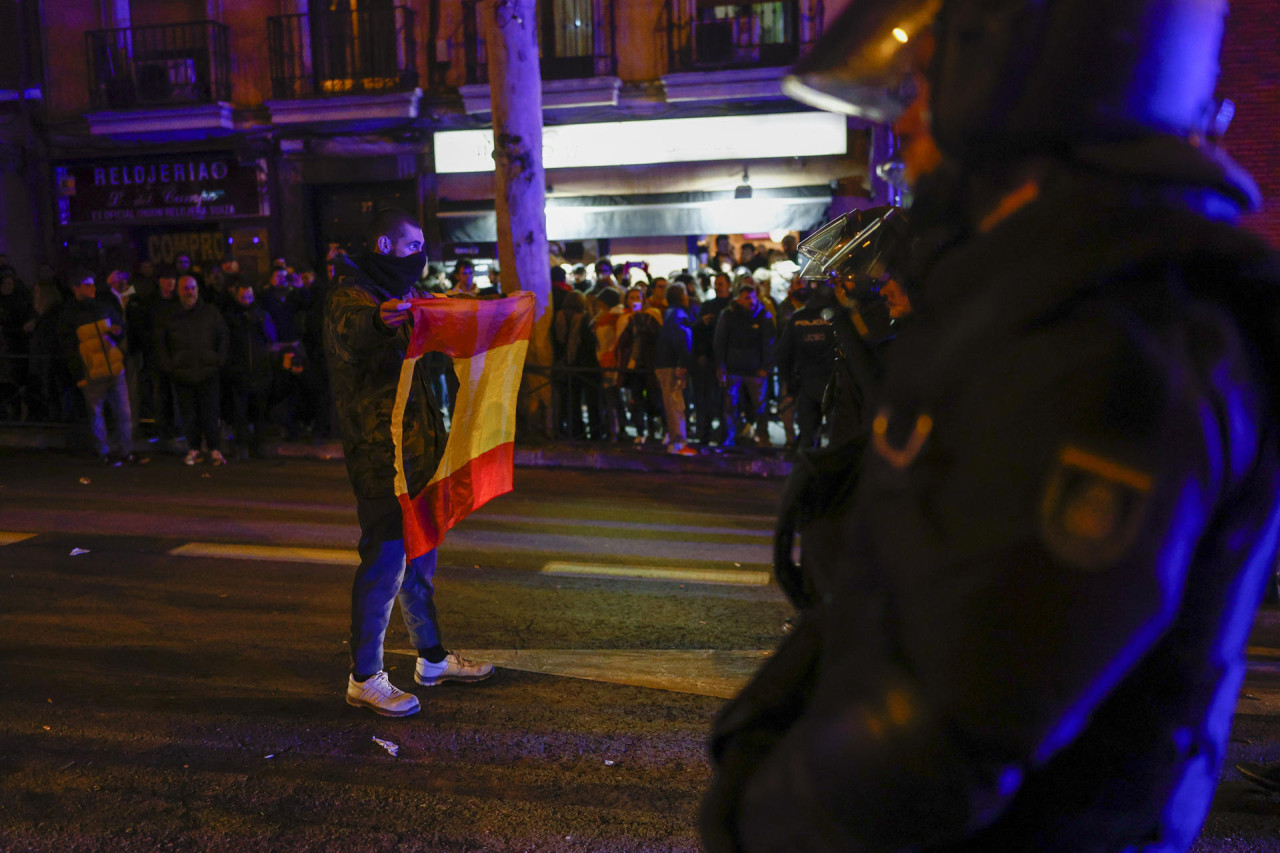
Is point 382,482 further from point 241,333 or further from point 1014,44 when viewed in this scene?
point 241,333

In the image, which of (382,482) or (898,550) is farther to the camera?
(382,482)

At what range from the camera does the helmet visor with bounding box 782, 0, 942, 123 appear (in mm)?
1176

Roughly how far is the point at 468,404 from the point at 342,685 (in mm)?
1456

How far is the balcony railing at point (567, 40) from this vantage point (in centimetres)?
1805

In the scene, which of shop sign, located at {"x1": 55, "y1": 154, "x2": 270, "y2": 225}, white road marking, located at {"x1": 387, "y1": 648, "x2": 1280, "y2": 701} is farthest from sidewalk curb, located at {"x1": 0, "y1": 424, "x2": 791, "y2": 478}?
shop sign, located at {"x1": 55, "y1": 154, "x2": 270, "y2": 225}

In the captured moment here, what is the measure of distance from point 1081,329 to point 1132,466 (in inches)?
5.2

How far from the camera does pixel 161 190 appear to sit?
2011 centimetres

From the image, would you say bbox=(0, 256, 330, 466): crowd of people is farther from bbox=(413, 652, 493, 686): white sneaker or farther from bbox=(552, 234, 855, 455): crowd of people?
bbox=(413, 652, 493, 686): white sneaker

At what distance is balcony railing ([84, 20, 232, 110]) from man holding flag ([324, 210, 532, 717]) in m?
17.3

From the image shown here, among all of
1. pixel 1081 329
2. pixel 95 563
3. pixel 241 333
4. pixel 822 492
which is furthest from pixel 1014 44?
pixel 241 333

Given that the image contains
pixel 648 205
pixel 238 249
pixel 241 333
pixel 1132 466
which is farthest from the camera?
pixel 238 249

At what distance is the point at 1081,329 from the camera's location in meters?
0.92

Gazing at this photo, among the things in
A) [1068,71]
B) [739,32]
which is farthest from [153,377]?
[1068,71]

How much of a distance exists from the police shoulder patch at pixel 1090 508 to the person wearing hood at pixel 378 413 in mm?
3451
